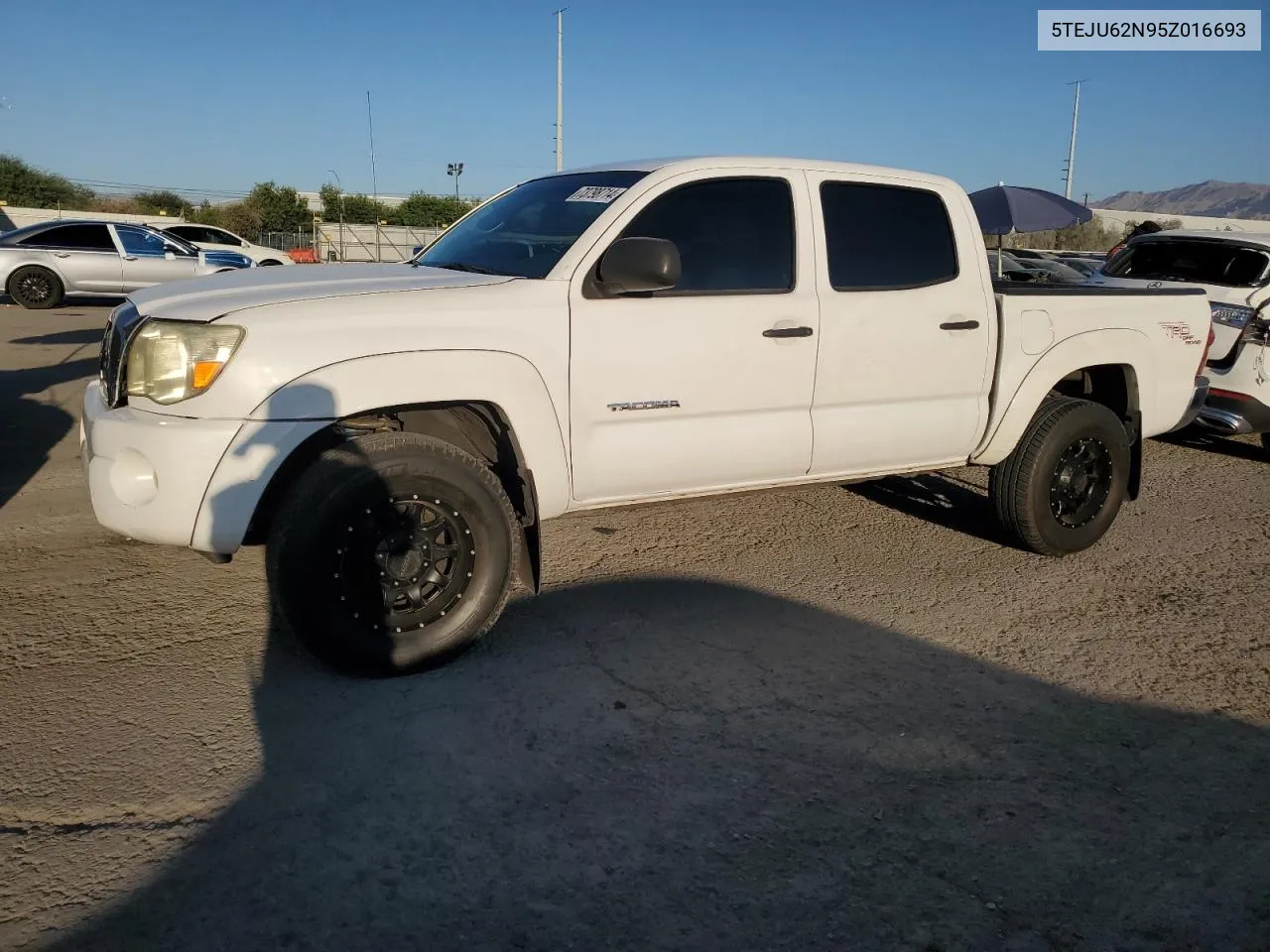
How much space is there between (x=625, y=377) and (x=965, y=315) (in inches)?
74.3

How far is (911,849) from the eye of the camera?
104 inches

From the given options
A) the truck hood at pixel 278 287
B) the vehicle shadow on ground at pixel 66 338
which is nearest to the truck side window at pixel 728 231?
the truck hood at pixel 278 287

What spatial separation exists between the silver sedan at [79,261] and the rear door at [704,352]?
45.6ft

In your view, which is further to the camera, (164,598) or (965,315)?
(965,315)

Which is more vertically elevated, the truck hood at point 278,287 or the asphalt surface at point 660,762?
the truck hood at point 278,287

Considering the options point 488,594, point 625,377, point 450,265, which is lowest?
point 488,594

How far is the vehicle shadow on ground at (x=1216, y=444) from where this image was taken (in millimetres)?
8258

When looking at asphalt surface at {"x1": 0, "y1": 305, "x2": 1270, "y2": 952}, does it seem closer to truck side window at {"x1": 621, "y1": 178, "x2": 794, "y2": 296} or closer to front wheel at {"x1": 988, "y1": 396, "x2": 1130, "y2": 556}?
front wheel at {"x1": 988, "y1": 396, "x2": 1130, "y2": 556}

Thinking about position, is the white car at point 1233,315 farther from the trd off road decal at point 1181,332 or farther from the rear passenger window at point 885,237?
the rear passenger window at point 885,237

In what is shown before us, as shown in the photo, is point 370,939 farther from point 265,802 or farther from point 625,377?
point 625,377

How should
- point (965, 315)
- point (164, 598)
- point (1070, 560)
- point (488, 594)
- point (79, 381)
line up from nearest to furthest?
1. point (488, 594)
2. point (164, 598)
3. point (965, 315)
4. point (1070, 560)
5. point (79, 381)

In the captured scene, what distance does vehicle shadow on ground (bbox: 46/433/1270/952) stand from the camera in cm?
234

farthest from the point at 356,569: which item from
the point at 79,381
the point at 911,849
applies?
the point at 79,381

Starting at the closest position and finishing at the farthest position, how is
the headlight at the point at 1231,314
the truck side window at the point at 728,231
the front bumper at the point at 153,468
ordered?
the front bumper at the point at 153,468
the truck side window at the point at 728,231
the headlight at the point at 1231,314
